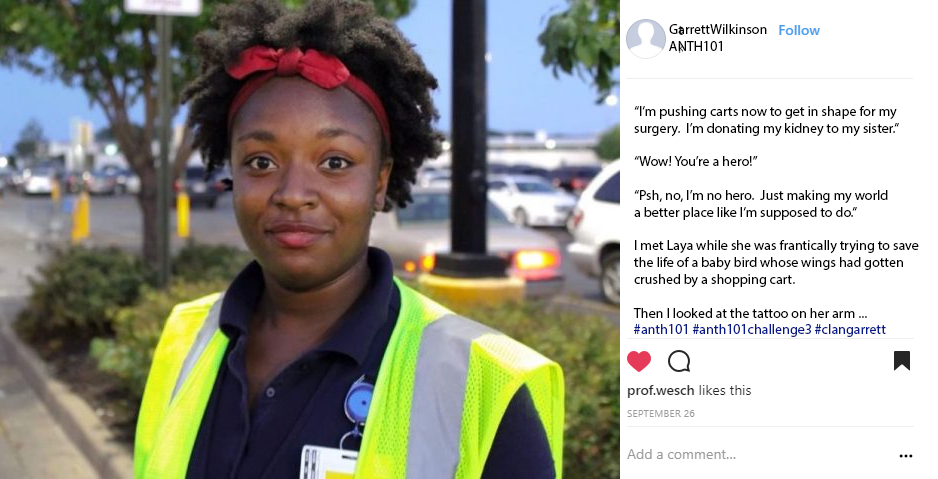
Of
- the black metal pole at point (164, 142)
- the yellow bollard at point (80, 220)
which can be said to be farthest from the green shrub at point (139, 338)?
the yellow bollard at point (80, 220)

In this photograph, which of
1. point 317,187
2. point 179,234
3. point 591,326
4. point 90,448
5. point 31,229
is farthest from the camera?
point 179,234

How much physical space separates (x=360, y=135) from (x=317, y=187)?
11cm

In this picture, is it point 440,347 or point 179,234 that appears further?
point 179,234

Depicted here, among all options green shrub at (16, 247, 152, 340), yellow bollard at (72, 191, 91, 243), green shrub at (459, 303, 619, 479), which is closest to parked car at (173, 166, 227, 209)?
yellow bollard at (72, 191, 91, 243)

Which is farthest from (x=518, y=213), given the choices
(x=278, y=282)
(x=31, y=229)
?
(x=278, y=282)

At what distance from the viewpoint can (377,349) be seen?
74.0 inches

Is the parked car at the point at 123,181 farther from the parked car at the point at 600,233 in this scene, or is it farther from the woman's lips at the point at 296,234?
the woman's lips at the point at 296,234

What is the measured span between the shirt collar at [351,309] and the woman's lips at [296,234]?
0.14 meters

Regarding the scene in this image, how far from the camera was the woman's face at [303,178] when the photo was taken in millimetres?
1874

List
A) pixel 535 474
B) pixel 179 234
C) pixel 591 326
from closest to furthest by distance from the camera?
1. pixel 535 474
2. pixel 591 326
3. pixel 179 234
